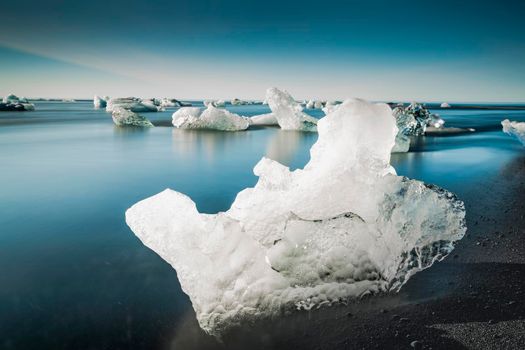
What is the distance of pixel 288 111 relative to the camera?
16.3m

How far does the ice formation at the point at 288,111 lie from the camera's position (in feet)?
49.5

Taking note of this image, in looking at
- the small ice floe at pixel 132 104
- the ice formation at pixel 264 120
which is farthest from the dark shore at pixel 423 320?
the small ice floe at pixel 132 104

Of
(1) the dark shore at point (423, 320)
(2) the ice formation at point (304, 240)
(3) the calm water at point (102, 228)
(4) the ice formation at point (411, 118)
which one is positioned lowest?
(3) the calm water at point (102, 228)

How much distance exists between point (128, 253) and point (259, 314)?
1637 millimetres

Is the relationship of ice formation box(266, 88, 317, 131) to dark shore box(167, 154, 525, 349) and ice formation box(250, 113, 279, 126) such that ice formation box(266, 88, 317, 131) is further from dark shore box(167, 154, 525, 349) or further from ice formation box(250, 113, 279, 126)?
dark shore box(167, 154, 525, 349)

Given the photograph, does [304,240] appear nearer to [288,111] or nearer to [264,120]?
[288,111]

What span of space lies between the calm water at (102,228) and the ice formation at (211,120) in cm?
498

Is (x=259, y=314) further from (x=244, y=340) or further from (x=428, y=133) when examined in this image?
(x=428, y=133)

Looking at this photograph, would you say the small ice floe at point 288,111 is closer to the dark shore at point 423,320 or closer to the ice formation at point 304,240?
the ice formation at point 304,240

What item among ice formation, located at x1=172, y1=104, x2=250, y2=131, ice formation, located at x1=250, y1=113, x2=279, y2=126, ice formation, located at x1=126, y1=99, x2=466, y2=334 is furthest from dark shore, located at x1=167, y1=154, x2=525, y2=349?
ice formation, located at x1=250, y1=113, x2=279, y2=126

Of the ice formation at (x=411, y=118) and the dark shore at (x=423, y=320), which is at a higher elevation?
the ice formation at (x=411, y=118)

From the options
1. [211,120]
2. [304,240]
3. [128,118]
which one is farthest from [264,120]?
[304,240]

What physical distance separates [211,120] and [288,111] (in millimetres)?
3734

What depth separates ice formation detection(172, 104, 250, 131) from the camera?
15.4 meters
